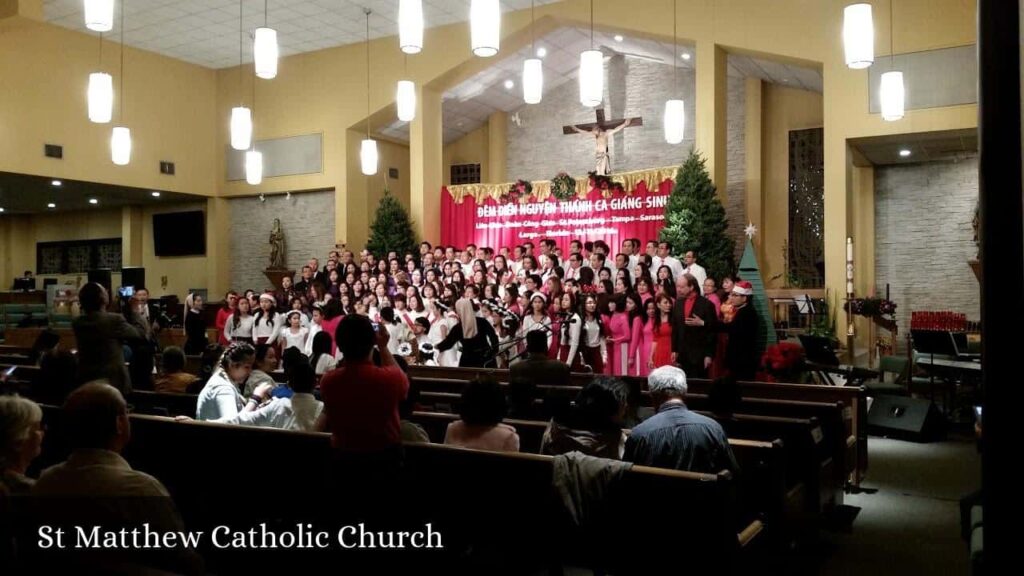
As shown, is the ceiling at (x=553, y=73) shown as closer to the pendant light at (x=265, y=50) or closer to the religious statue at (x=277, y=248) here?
the religious statue at (x=277, y=248)

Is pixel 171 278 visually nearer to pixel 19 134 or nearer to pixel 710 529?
pixel 19 134

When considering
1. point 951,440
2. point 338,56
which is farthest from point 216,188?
point 951,440

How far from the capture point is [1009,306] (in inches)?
49.0

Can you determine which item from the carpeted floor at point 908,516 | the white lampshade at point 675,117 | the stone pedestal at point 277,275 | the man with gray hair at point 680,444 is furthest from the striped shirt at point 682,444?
the stone pedestal at point 277,275

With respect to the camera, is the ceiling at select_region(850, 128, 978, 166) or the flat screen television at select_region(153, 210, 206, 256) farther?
the flat screen television at select_region(153, 210, 206, 256)

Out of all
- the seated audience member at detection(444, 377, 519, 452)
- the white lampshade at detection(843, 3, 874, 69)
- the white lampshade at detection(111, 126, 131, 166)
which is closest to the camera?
the seated audience member at detection(444, 377, 519, 452)

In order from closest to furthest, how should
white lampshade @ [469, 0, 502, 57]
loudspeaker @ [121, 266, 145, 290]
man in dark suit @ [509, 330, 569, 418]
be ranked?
man in dark suit @ [509, 330, 569, 418]
white lampshade @ [469, 0, 502, 57]
loudspeaker @ [121, 266, 145, 290]

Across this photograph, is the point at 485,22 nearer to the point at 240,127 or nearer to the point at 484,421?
the point at 484,421

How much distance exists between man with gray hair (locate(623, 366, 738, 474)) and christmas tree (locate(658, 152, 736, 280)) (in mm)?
8050

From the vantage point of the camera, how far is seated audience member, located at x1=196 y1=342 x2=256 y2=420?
4539 millimetres

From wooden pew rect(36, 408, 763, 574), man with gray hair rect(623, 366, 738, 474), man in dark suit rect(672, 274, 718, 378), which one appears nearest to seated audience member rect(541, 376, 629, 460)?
man with gray hair rect(623, 366, 738, 474)

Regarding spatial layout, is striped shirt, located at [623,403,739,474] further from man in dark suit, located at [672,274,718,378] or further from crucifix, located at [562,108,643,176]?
crucifix, located at [562,108,643,176]

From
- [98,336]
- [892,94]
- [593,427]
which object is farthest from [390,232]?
[593,427]

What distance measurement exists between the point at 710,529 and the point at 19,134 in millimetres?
14155
